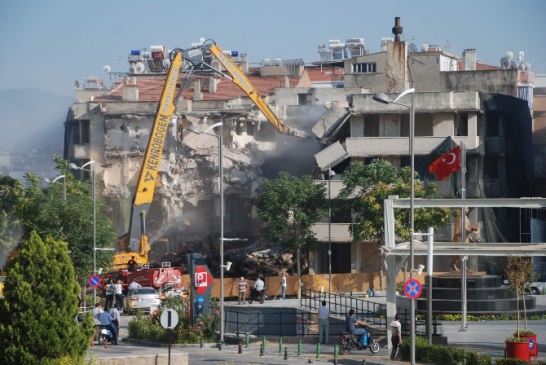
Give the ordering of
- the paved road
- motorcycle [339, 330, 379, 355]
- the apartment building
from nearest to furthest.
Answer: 1. the paved road
2. motorcycle [339, 330, 379, 355]
3. the apartment building

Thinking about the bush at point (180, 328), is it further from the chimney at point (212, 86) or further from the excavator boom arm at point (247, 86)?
the chimney at point (212, 86)

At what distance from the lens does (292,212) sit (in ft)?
238

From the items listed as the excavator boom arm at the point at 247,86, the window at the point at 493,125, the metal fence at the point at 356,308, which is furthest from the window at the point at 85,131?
the metal fence at the point at 356,308

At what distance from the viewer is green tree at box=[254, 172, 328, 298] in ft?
235

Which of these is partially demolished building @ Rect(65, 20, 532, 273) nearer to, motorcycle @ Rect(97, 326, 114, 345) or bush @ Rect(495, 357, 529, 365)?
motorcycle @ Rect(97, 326, 114, 345)

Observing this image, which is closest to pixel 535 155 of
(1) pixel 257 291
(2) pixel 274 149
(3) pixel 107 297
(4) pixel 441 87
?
(4) pixel 441 87

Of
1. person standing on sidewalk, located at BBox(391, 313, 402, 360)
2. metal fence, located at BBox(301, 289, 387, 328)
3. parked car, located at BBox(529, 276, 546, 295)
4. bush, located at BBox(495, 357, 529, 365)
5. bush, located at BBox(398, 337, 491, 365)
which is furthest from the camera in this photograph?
parked car, located at BBox(529, 276, 546, 295)

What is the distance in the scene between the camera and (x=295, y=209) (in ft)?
236

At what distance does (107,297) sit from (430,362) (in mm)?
23986

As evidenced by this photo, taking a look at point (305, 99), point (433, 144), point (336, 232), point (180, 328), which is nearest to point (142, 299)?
point (180, 328)

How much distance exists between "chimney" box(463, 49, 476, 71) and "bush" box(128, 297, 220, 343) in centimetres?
5355

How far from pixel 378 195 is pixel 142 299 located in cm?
1555

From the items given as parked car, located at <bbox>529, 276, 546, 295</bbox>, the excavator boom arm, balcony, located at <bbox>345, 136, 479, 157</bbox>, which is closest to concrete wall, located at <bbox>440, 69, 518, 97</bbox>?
balcony, located at <bbox>345, 136, 479, 157</bbox>

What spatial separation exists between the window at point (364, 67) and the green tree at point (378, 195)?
24962mm
